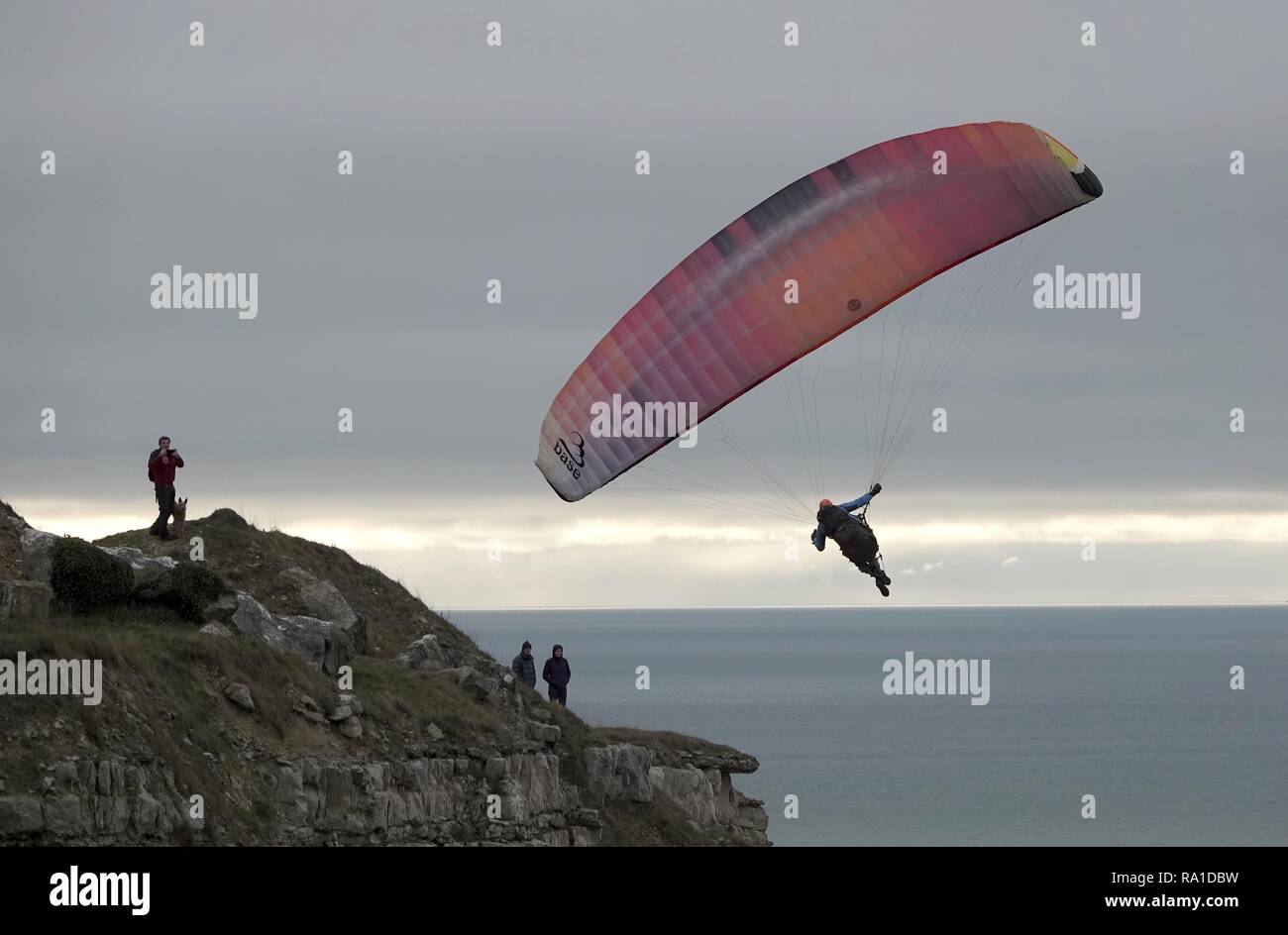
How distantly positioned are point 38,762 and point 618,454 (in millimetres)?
14175

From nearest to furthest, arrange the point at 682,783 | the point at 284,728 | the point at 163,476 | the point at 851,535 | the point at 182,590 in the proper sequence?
the point at 851,535 < the point at 284,728 < the point at 182,590 < the point at 163,476 < the point at 682,783

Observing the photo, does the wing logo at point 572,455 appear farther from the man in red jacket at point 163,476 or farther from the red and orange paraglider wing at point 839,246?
the man in red jacket at point 163,476

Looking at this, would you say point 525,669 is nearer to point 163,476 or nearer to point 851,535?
point 163,476

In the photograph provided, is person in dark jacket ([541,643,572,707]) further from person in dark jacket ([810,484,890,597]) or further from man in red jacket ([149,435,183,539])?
person in dark jacket ([810,484,890,597])

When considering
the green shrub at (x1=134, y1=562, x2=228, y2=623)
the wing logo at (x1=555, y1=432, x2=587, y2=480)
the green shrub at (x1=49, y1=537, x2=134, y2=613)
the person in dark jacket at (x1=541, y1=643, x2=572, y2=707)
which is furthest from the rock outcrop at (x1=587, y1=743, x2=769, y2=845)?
the green shrub at (x1=49, y1=537, x2=134, y2=613)

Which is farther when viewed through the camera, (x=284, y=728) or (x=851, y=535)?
(x=284, y=728)

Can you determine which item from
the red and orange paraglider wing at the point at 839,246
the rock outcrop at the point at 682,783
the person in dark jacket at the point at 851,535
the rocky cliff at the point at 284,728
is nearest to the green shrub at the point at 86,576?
the rocky cliff at the point at 284,728

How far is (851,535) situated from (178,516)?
2037 cm

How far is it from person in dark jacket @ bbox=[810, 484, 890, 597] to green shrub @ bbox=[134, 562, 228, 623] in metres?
15.7

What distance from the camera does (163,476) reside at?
4741 centimetres

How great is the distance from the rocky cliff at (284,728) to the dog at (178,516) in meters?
0.29

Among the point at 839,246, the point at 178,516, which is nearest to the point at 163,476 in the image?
the point at 178,516

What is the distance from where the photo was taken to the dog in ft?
163
